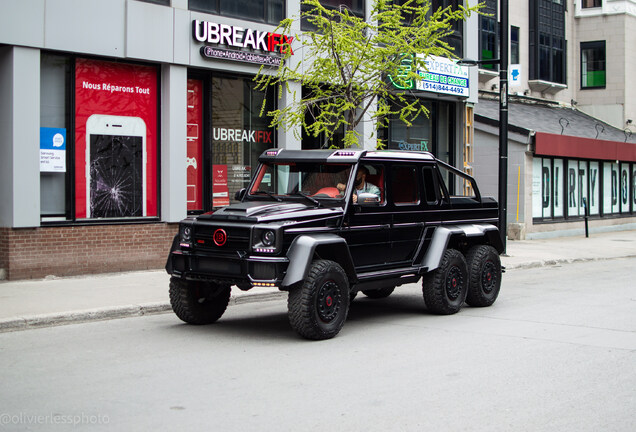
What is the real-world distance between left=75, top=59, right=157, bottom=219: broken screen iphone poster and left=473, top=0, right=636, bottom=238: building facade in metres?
13.0

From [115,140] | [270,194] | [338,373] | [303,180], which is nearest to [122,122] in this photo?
[115,140]

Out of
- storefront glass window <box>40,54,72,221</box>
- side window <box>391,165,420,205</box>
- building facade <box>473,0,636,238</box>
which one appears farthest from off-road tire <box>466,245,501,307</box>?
building facade <box>473,0,636,238</box>

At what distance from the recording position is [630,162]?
3017cm

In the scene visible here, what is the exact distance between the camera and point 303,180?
9.12 m

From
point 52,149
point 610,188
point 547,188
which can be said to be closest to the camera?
point 52,149

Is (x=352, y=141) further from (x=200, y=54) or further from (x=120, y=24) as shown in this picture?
(x=120, y=24)

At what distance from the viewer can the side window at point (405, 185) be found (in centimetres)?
952

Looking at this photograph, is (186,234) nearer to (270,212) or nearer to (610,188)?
(270,212)

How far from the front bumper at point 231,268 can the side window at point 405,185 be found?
2.26 metres

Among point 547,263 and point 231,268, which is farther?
A: point 547,263

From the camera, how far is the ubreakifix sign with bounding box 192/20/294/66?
48.4 ft

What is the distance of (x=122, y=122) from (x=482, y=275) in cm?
751

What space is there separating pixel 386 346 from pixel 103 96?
8.41m

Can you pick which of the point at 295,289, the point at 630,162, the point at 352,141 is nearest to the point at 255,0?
the point at 352,141
